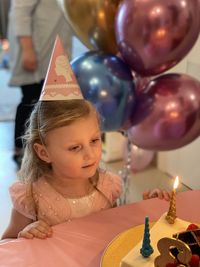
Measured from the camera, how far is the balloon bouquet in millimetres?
1540

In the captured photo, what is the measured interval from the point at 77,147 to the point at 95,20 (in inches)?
33.1

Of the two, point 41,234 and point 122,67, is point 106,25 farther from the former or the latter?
point 41,234

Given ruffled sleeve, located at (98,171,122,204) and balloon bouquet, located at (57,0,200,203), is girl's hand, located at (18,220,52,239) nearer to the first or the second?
ruffled sleeve, located at (98,171,122,204)

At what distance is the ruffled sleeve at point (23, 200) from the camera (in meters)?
1.13

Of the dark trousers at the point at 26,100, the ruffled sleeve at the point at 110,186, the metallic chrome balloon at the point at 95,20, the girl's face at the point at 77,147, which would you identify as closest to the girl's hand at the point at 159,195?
the ruffled sleeve at the point at 110,186

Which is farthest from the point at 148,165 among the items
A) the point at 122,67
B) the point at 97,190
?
the point at 97,190

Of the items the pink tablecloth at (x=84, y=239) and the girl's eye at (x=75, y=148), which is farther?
the girl's eye at (x=75, y=148)

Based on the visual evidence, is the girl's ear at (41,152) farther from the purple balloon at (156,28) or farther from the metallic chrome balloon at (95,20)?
the metallic chrome balloon at (95,20)

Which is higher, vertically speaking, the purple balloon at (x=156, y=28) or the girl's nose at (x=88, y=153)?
the purple balloon at (x=156, y=28)

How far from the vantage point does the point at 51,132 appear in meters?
1.07

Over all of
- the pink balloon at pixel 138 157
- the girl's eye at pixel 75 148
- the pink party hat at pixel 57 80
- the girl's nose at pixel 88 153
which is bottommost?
the pink balloon at pixel 138 157

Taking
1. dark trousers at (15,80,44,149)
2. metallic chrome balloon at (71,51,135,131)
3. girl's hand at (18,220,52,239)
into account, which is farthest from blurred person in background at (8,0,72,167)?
girl's hand at (18,220,52,239)

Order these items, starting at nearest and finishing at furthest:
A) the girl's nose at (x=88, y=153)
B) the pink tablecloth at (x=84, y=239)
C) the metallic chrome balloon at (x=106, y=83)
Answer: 1. the pink tablecloth at (x=84, y=239)
2. the girl's nose at (x=88, y=153)
3. the metallic chrome balloon at (x=106, y=83)

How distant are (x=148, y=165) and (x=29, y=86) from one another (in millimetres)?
938
